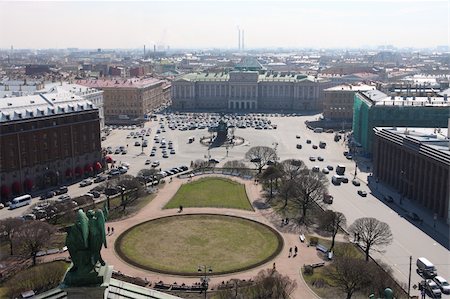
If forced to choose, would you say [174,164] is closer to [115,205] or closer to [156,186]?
[156,186]

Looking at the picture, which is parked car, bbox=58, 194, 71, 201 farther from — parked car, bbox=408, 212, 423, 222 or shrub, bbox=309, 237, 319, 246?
parked car, bbox=408, 212, 423, 222

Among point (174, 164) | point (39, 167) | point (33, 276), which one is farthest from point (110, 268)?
point (174, 164)

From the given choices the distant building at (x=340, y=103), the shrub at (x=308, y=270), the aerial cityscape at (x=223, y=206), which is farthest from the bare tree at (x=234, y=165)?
the distant building at (x=340, y=103)

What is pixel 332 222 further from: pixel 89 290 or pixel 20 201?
pixel 89 290

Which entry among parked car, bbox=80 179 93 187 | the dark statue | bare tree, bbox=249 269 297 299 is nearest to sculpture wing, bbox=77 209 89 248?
the dark statue

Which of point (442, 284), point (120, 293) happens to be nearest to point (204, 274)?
point (442, 284)
